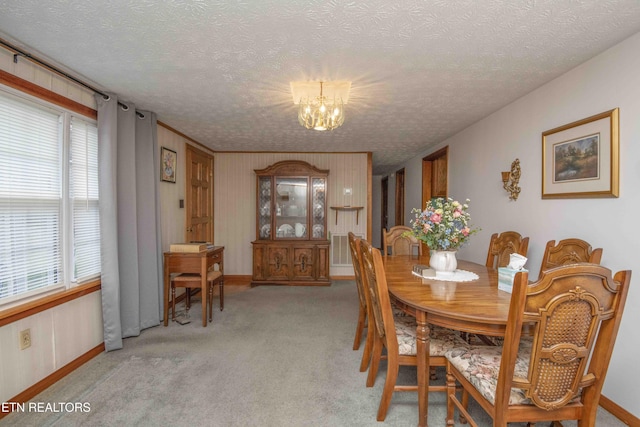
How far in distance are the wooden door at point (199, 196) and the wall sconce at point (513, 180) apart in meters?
3.89

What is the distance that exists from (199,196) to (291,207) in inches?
57.6

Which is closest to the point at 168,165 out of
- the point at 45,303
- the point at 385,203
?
the point at 45,303

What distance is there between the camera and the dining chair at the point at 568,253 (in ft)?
6.01

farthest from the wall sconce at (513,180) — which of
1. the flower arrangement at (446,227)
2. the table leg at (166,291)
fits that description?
the table leg at (166,291)

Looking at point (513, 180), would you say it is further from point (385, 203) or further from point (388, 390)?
point (385, 203)

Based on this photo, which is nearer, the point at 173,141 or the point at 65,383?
the point at 65,383

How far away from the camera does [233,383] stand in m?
2.09

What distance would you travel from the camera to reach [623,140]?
178cm

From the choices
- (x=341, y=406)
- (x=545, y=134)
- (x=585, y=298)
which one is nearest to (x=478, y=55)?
(x=545, y=134)

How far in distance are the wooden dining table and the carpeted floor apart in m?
0.46

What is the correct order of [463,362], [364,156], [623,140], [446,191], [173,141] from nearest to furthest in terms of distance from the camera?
[463,362], [623,140], [173,141], [446,191], [364,156]

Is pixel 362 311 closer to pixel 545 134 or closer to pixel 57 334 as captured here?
pixel 545 134

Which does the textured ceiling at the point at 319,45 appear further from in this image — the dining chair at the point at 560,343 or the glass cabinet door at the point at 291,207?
the glass cabinet door at the point at 291,207

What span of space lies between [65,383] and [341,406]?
6.41 ft
